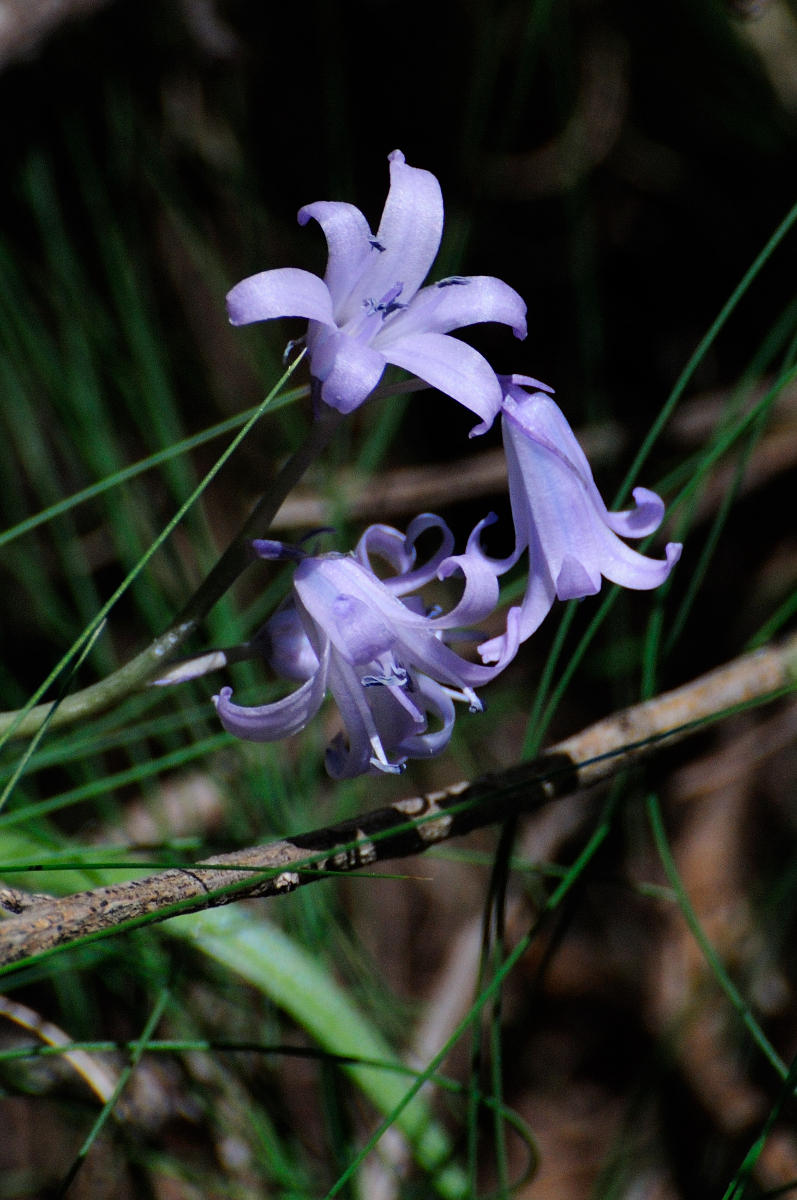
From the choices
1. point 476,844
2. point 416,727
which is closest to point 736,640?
point 476,844

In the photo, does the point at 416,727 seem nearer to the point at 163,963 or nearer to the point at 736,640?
the point at 163,963

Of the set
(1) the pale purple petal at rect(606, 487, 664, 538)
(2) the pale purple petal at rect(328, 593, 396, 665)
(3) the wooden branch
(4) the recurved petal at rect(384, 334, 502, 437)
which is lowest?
(1) the pale purple petal at rect(606, 487, 664, 538)

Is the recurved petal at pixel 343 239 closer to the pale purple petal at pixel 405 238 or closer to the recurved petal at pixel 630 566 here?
the pale purple petal at pixel 405 238

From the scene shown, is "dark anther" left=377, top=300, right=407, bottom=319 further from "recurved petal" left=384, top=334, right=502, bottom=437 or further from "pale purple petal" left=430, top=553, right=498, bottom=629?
"pale purple petal" left=430, top=553, right=498, bottom=629

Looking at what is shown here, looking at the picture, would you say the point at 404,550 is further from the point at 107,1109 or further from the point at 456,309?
the point at 107,1109

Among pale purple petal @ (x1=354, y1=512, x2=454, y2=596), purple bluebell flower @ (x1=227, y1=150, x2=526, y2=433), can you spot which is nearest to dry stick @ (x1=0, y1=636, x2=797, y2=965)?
pale purple petal @ (x1=354, y1=512, x2=454, y2=596)

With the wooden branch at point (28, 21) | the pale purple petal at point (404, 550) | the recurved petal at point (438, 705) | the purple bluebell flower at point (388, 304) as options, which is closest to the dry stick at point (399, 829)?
the recurved petal at point (438, 705)

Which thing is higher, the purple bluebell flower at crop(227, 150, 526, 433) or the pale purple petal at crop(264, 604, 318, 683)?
the purple bluebell flower at crop(227, 150, 526, 433)
